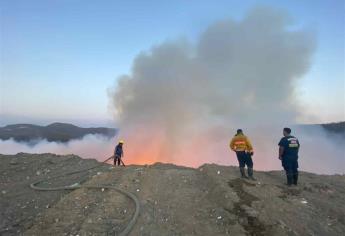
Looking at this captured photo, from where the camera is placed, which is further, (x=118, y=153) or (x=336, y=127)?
(x=336, y=127)

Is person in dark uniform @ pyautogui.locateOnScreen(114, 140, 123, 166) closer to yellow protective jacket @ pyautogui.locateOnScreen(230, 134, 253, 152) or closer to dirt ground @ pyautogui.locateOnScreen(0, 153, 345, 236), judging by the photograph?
dirt ground @ pyautogui.locateOnScreen(0, 153, 345, 236)

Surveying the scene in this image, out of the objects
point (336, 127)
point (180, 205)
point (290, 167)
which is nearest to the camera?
point (180, 205)

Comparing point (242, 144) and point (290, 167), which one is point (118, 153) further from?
point (290, 167)

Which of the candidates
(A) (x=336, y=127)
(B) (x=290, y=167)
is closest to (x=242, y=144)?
(B) (x=290, y=167)

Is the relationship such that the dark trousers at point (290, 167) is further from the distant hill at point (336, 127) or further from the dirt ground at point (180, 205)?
the distant hill at point (336, 127)

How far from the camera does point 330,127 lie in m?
121

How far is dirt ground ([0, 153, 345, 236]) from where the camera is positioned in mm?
10359

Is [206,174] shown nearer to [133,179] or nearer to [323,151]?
[133,179]

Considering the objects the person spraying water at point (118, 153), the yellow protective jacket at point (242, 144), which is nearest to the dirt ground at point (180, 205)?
the yellow protective jacket at point (242, 144)

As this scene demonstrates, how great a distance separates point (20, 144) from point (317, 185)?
13096cm

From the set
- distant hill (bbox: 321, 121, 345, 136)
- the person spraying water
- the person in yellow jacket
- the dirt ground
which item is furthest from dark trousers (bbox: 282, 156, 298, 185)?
distant hill (bbox: 321, 121, 345, 136)

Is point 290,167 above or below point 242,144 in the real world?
below

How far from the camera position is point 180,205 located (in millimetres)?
11953

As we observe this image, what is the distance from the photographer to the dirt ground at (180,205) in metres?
10.4
